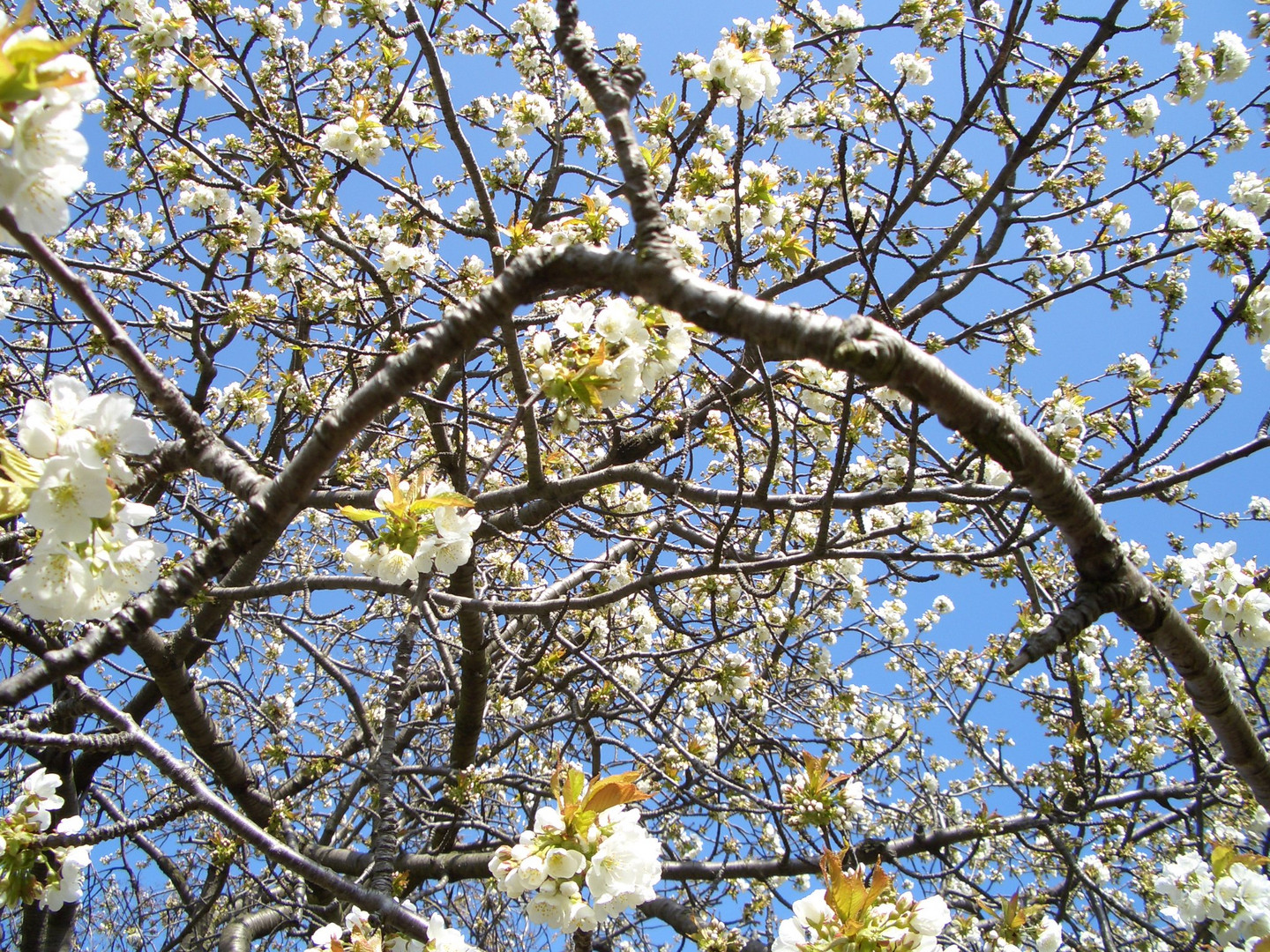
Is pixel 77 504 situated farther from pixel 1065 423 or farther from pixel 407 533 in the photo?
pixel 1065 423

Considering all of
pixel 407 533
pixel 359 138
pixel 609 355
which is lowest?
pixel 407 533

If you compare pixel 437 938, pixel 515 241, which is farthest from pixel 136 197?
pixel 437 938

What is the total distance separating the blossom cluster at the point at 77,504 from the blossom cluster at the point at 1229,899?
115 inches

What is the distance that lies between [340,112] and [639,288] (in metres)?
3.59

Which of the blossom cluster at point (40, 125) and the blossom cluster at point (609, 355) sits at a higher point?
the blossom cluster at point (609, 355)

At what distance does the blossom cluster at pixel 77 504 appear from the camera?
3.91 ft

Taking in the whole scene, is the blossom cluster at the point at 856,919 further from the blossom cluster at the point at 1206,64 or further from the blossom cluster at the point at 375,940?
the blossom cluster at the point at 1206,64

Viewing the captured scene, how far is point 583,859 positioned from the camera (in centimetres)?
170

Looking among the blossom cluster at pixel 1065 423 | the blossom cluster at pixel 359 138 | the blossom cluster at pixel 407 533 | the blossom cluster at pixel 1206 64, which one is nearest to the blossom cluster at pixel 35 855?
the blossom cluster at pixel 407 533

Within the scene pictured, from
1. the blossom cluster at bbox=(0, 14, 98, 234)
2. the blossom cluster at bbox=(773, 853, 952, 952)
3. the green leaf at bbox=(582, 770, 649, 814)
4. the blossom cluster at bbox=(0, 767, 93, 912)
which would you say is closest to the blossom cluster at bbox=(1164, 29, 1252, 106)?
the blossom cluster at bbox=(773, 853, 952, 952)

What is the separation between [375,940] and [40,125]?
2218 mm

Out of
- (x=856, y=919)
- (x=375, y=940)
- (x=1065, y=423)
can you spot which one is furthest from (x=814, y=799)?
(x=1065, y=423)

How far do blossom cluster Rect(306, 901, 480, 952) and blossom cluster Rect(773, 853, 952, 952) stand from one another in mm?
1011

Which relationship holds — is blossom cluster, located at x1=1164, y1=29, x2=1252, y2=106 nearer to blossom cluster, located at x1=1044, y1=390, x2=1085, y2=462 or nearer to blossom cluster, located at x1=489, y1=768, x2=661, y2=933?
blossom cluster, located at x1=1044, y1=390, x2=1085, y2=462
